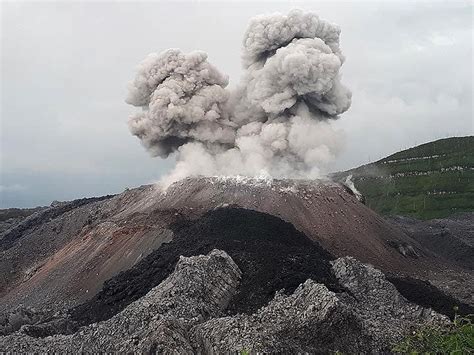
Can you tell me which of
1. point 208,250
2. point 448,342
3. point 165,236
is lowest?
point 448,342

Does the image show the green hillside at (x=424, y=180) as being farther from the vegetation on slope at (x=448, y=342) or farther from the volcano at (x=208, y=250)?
the vegetation on slope at (x=448, y=342)

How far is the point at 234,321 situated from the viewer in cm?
2377

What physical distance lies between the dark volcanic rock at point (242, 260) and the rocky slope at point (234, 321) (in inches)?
42.5

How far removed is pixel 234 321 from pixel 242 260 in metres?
8.31

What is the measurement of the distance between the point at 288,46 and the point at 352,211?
677 inches

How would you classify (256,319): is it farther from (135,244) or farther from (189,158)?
(189,158)

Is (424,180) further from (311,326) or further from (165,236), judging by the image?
(311,326)

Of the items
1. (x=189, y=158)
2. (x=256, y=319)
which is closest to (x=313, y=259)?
(x=256, y=319)

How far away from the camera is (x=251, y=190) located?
48.6 metres

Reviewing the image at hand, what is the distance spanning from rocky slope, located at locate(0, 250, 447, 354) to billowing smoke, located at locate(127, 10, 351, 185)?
24124 millimetres

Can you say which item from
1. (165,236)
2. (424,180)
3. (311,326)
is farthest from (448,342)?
(424,180)

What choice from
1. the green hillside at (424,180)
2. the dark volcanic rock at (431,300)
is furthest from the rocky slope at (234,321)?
the green hillside at (424,180)

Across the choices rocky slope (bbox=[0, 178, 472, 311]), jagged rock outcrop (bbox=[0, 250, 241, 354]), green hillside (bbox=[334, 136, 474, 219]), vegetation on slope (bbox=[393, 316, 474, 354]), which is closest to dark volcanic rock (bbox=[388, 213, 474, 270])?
rocky slope (bbox=[0, 178, 472, 311])

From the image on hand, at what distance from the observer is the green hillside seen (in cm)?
11019
